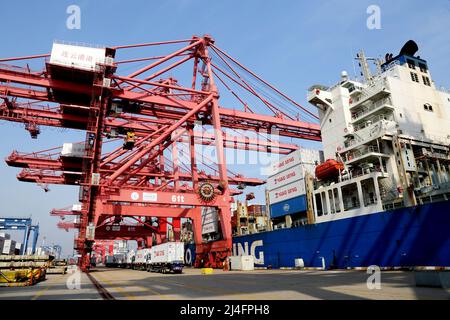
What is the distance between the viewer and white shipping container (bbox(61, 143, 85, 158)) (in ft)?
116

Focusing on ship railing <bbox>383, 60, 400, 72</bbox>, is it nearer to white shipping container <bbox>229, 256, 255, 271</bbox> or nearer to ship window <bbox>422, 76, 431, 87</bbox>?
ship window <bbox>422, 76, 431, 87</bbox>

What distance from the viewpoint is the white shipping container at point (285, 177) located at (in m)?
28.5

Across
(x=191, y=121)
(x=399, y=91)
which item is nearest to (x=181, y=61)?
(x=191, y=121)

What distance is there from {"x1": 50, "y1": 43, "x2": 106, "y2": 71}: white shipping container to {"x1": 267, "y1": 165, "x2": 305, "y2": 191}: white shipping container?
19131 millimetres

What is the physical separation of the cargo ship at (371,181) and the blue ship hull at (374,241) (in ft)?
0.18

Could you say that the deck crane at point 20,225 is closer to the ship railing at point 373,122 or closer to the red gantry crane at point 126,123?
the red gantry crane at point 126,123

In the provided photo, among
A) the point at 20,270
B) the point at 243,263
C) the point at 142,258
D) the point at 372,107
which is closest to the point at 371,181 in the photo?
the point at 372,107

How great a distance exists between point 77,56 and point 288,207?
73.5ft

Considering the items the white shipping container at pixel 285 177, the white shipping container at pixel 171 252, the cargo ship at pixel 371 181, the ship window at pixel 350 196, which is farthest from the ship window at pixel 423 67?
the white shipping container at pixel 171 252

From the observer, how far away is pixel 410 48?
28453mm

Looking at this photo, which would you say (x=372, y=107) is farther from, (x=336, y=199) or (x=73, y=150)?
(x=73, y=150)

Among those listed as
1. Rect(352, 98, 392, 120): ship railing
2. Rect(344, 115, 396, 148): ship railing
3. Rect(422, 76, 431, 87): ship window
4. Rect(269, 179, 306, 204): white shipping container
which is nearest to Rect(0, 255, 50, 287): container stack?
Rect(269, 179, 306, 204): white shipping container

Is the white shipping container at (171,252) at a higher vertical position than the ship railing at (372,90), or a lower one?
lower
